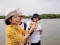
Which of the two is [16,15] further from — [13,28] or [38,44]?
[38,44]

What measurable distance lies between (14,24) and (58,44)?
18.8 feet

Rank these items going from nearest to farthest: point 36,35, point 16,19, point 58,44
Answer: point 16,19, point 36,35, point 58,44

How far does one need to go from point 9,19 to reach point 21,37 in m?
0.27

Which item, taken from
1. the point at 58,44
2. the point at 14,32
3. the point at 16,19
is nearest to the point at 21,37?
the point at 14,32

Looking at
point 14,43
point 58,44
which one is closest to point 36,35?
point 14,43

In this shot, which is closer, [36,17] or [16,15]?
[16,15]

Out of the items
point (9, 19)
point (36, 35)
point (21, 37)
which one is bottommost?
point (36, 35)

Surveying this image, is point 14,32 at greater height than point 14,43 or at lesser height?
greater

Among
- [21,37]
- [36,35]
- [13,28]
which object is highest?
[13,28]

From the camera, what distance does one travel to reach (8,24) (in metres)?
1.81

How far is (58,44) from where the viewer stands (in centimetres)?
713

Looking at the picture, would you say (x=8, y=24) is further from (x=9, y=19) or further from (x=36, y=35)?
(x=36, y=35)

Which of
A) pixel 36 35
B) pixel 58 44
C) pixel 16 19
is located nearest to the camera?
pixel 16 19

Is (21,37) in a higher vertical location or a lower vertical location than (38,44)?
higher
